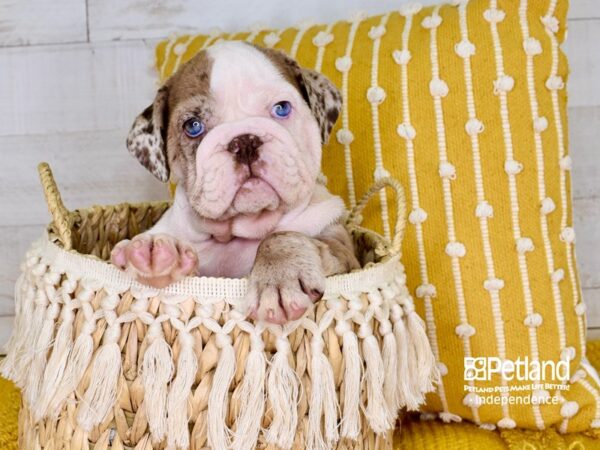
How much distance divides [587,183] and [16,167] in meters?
1.65

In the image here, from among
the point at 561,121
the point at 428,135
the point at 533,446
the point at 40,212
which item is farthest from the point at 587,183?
the point at 40,212

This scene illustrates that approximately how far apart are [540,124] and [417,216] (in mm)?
301

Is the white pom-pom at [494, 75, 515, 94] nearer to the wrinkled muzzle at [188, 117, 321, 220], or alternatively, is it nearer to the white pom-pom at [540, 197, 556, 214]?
the white pom-pom at [540, 197, 556, 214]

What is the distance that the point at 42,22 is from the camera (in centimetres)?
189

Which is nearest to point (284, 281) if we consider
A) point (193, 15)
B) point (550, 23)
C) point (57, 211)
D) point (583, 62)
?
point (57, 211)

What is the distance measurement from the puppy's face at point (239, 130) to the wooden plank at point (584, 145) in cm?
90

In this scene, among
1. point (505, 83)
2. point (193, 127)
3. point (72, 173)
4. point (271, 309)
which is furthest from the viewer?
point (72, 173)

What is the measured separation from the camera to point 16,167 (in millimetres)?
1937

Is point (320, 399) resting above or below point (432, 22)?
below

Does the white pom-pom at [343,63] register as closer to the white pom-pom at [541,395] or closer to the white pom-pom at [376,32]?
the white pom-pom at [376,32]

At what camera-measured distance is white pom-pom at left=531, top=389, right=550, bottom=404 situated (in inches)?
50.8

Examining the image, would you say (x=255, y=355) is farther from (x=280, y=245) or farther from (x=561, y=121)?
(x=561, y=121)

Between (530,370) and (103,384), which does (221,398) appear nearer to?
(103,384)

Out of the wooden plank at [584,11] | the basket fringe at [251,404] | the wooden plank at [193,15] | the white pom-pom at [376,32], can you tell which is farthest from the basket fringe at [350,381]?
Result: the wooden plank at [584,11]
